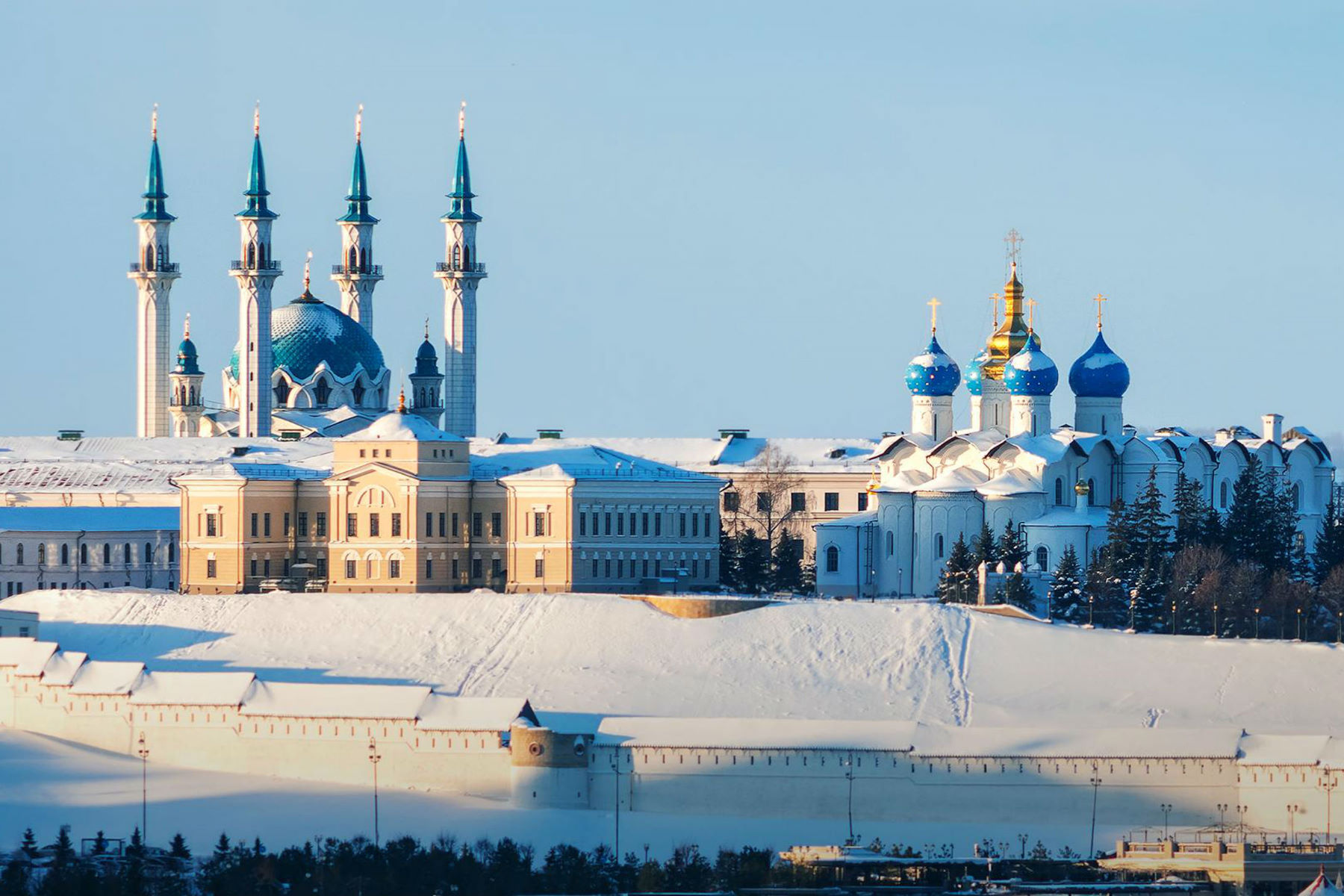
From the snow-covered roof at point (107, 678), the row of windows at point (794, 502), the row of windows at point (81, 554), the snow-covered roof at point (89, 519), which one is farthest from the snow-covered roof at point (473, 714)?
the row of windows at point (794, 502)

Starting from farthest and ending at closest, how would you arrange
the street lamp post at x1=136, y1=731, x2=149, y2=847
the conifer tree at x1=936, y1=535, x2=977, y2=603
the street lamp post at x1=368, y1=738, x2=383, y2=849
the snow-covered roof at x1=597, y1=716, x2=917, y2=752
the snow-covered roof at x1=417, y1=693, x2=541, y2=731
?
the conifer tree at x1=936, y1=535, x2=977, y2=603 → the snow-covered roof at x1=417, y1=693, x2=541, y2=731 → the snow-covered roof at x1=597, y1=716, x2=917, y2=752 → the street lamp post at x1=368, y1=738, x2=383, y2=849 → the street lamp post at x1=136, y1=731, x2=149, y2=847

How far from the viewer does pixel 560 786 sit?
194 ft

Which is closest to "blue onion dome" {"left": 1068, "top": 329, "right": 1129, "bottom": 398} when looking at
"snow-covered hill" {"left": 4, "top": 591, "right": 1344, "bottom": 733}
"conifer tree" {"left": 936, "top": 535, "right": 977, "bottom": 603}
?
"conifer tree" {"left": 936, "top": 535, "right": 977, "bottom": 603}

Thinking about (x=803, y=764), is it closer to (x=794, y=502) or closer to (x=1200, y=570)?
(x=1200, y=570)

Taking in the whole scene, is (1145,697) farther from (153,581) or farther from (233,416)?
(233,416)

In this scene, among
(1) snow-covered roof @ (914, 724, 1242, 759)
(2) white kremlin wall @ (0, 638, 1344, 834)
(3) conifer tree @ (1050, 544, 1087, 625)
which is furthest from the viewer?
(3) conifer tree @ (1050, 544, 1087, 625)

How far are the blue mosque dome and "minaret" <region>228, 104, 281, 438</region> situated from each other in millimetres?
3554

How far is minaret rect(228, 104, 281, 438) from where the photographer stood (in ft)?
302

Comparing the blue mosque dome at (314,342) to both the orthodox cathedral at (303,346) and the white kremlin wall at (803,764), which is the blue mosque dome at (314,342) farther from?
the white kremlin wall at (803,764)

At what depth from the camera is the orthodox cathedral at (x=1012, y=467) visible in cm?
8050

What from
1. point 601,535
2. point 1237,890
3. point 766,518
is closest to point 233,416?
point 766,518

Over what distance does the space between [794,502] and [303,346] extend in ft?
44.5

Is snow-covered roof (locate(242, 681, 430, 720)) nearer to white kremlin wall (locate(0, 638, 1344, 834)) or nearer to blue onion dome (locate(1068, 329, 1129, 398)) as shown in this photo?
white kremlin wall (locate(0, 638, 1344, 834))

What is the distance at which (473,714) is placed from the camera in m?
60.9
